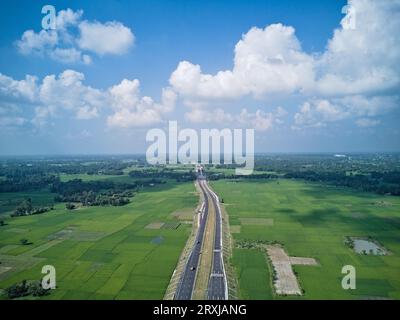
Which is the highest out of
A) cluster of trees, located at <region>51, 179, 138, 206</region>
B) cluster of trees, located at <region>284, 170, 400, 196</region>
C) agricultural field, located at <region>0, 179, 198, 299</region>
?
cluster of trees, located at <region>284, 170, 400, 196</region>

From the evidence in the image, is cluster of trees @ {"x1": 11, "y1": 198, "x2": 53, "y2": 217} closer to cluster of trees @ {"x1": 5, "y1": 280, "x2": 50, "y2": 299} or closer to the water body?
cluster of trees @ {"x1": 5, "y1": 280, "x2": 50, "y2": 299}

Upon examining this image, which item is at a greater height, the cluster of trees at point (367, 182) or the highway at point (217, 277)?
the cluster of trees at point (367, 182)

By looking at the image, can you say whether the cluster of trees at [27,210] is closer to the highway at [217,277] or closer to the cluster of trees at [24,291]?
the cluster of trees at [24,291]

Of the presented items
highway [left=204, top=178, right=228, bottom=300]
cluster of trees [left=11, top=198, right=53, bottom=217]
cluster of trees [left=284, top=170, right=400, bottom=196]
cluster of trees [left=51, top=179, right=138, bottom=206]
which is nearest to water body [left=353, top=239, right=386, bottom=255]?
highway [left=204, top=178, right=228, bottom=300]

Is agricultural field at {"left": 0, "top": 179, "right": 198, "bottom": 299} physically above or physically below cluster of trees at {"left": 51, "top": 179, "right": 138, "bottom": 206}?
below

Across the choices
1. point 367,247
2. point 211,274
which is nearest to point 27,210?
point 211,274

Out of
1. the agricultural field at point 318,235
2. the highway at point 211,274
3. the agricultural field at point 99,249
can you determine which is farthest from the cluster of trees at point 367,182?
Answer: the highway at point 211,274
